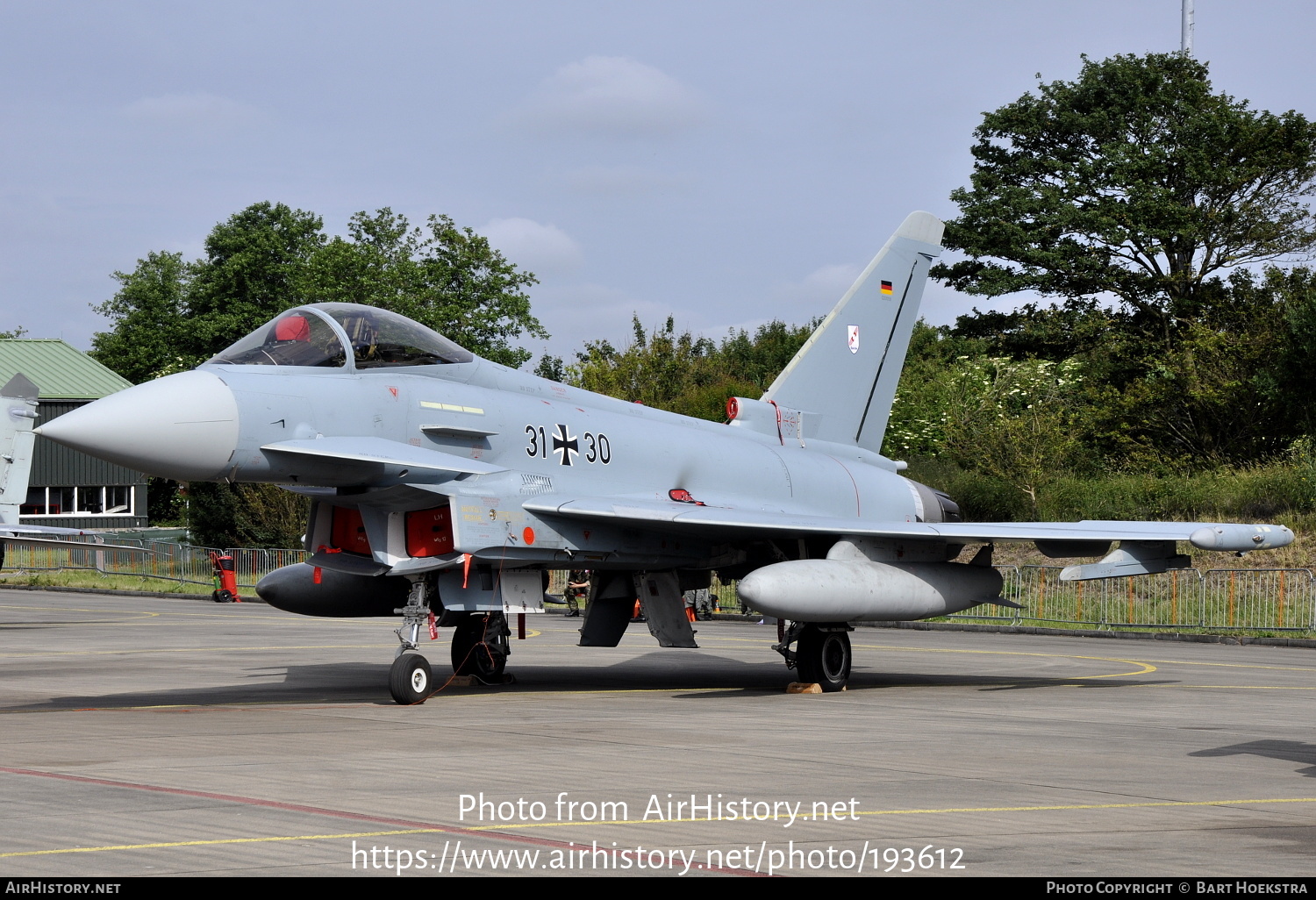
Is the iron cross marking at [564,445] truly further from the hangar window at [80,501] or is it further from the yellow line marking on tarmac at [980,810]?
the hangar window at [80,501]

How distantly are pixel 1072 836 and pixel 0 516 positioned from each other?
25808 millimetres

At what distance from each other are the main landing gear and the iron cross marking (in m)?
3.16

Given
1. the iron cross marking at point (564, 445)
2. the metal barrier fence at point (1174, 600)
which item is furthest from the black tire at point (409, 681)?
the metal barrier fence at point (1174, 600)

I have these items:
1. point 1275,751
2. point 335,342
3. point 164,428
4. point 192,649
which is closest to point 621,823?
point 1275,751

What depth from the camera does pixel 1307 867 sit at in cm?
577

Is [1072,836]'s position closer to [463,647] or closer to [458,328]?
[463,647]

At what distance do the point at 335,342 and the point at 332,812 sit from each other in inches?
262

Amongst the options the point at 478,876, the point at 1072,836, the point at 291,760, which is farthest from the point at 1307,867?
the point at 291,760

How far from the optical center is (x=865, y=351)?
61.5 feet

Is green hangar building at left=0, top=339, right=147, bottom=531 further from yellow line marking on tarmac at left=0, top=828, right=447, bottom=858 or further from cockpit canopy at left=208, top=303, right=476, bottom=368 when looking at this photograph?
yellow line marking on tarmac at left=0, top=828, right=447, bottom=858

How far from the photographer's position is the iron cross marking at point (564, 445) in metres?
14.4

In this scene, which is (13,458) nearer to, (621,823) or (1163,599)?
(1163,599)

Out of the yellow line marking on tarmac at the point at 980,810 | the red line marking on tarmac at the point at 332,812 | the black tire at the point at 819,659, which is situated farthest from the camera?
the black tire at the point at 819,659

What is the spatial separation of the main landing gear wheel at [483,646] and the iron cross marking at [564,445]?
7.29ft
